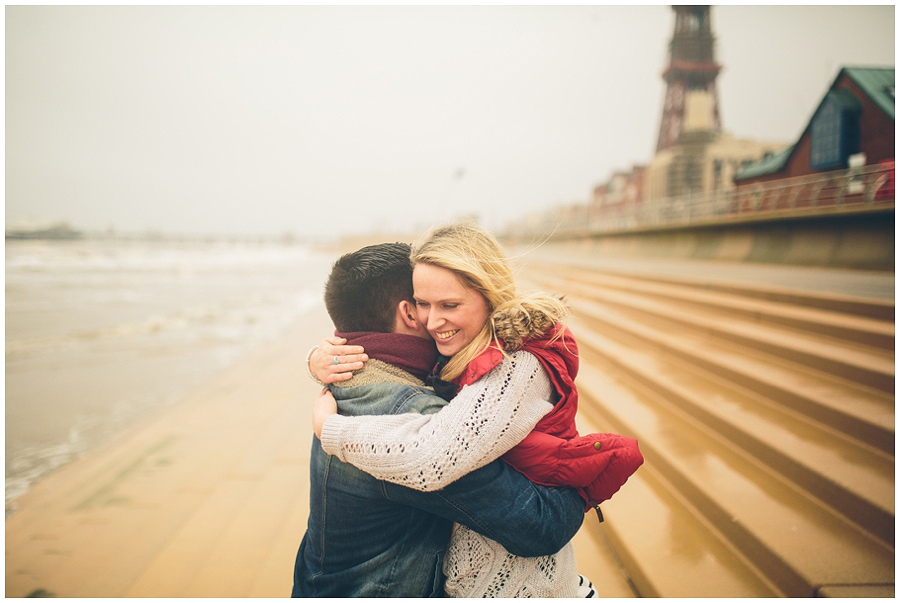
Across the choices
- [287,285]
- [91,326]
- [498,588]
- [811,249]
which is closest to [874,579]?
[498,588]

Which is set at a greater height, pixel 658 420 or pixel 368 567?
pixel 368 567

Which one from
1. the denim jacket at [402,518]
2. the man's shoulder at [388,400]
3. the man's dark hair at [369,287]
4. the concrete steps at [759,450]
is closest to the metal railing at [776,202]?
the man's dark hair at [369,287]

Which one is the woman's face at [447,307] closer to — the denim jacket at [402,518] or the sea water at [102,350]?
the denim jacket at [402,518]

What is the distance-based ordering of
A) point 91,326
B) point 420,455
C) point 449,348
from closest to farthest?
point 420,455 → point 449,348 → point 91,326

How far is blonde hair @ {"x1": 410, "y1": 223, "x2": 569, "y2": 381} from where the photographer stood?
1.22m

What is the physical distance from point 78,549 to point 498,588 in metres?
3.07

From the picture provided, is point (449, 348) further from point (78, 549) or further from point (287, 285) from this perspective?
point (287, 285)

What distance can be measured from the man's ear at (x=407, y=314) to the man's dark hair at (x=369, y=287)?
2 centimetres

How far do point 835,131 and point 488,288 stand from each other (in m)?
16.8

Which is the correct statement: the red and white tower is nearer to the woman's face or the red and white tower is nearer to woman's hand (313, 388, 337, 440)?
the woman's face

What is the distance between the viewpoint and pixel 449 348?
1.33 metres

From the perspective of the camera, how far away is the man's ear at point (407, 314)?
134cm

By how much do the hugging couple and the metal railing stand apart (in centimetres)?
41

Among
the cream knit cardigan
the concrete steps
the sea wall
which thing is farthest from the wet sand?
the sea wall
